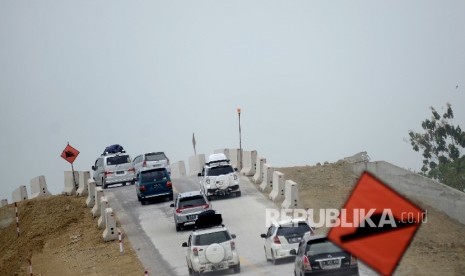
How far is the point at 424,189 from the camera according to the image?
137ft

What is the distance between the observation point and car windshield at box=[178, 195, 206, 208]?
1288 inches

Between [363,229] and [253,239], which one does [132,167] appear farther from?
[363,229]

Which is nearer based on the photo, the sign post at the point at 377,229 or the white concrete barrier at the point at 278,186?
the sign post at the point at 377,229

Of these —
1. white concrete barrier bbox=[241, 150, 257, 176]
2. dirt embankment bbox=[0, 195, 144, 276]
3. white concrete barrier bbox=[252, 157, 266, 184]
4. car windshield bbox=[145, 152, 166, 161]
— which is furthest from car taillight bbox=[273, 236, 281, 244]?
car windshield bbox=[145, 152, 166, 161]

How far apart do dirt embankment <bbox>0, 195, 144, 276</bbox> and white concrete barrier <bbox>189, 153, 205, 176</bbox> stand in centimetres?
1057

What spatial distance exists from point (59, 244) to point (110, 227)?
3.33 metres

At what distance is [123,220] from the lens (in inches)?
1465

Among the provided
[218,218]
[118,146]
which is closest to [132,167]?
[118,146]

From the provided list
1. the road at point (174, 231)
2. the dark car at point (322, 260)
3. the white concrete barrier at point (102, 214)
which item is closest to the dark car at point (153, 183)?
the road at point (174, 231)

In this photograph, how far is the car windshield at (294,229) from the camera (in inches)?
957

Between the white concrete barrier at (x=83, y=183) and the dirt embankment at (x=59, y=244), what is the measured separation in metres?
1.04

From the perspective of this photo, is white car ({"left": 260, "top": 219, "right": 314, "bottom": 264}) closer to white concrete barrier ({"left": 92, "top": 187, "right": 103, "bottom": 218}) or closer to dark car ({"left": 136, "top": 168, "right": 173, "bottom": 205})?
white concrete barrier ({"left": 92, "top": 187, "right": 103, "bottom": 218})

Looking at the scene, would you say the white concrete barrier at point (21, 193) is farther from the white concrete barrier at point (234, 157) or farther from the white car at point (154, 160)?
the white concrete barrier at point (234, 157)

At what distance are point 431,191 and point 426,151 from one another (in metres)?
38.1
